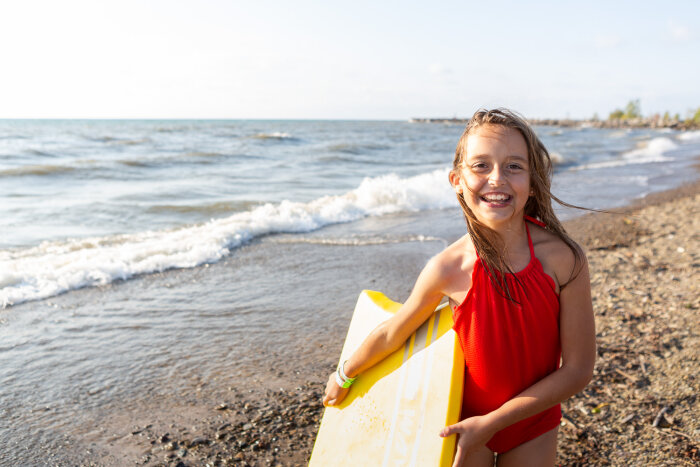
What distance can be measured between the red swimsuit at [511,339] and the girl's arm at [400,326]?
0.11 metres

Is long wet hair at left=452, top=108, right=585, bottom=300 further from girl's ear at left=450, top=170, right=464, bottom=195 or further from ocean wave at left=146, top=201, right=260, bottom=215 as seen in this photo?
ocean wave at left=146, top=201, right=260, bottom=215

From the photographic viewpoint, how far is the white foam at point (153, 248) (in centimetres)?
600

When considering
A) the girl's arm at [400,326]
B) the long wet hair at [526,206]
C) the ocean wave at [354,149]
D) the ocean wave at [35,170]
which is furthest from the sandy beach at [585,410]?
A: the ocean wave at [354,149]

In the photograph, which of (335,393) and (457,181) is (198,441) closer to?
(335,393)

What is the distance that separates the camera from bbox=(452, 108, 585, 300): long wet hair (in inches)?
68.9

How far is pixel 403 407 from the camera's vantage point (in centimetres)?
200

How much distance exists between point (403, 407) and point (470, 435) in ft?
1.13

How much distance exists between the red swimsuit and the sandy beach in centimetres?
136

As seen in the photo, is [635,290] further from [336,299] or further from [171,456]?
[171,456]

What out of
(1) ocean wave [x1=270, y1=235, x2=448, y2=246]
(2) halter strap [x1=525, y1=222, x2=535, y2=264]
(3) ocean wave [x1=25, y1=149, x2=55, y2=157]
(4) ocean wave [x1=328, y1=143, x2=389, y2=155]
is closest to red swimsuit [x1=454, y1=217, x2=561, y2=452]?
(2) halter strap [x1=525, y1=222, x2=535, y2=264]

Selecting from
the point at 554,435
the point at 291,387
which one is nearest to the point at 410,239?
the point at 291,387

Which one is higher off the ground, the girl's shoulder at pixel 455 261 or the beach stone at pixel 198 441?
the girl's shoulder at pixel 455 261

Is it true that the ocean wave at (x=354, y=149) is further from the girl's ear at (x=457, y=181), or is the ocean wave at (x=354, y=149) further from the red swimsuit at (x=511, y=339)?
the red swimsuit at (x=511, y=339)

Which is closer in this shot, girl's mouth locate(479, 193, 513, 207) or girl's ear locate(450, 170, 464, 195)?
girl's mouth locate(479, 193, 513, 207)
